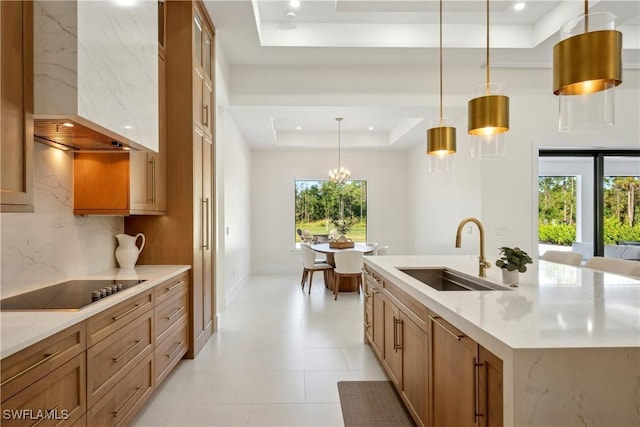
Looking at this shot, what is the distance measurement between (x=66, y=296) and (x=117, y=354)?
0.43 m

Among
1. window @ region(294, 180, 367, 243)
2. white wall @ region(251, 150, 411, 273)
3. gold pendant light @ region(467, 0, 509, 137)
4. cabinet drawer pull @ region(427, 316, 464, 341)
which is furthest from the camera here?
window @ region(294, 180, 367, 243)

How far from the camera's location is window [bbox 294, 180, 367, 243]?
8523mm

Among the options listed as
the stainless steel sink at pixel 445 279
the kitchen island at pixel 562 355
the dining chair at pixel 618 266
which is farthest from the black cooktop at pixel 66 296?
the dining chair at pixel 618 266

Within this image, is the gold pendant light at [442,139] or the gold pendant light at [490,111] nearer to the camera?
the gold pendant light at [490,111]

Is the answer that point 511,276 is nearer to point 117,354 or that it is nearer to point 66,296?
point 117,354

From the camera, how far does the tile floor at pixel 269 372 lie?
7.65ft

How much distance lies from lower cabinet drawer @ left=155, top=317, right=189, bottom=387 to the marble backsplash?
79cm

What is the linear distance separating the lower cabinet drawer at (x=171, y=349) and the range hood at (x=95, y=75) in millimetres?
1492

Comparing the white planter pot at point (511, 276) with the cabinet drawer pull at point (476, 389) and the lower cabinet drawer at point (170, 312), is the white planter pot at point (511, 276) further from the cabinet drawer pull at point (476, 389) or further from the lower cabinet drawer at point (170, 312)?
the lower cabinet drawer at point (170, 312)

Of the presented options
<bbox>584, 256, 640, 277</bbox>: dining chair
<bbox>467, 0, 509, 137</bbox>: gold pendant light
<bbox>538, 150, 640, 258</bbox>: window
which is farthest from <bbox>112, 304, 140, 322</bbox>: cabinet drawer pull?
<bbox>538, 150, 640, 258</bbox>: window

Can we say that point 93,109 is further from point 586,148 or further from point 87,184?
point 586,148

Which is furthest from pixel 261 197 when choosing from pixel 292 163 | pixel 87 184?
pixel 87 184

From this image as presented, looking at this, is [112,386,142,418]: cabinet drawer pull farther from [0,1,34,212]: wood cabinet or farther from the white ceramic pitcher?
[0,1,34,212]: wood cabinet

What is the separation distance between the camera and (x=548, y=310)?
147cm
